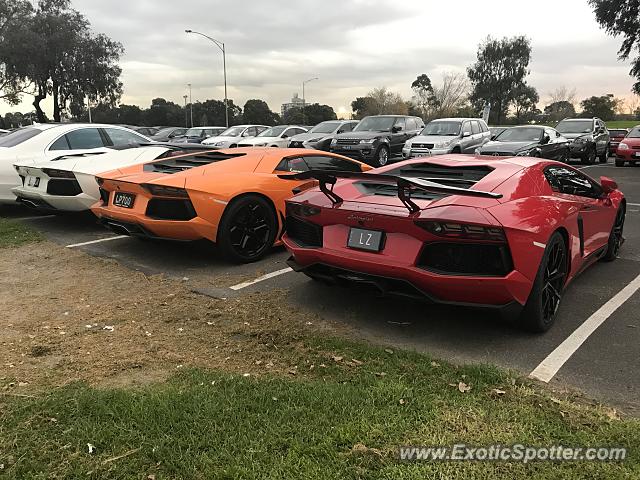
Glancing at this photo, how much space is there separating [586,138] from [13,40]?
34.6m

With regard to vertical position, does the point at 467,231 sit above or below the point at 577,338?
above

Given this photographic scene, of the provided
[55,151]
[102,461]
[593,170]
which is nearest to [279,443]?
[102,461]

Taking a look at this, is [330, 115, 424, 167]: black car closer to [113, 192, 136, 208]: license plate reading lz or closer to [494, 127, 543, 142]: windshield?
[494, 127, 543, 142]: windshield

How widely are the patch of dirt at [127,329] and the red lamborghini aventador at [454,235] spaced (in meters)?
0.63

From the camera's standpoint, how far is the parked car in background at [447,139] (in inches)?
598

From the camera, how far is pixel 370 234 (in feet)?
12.8

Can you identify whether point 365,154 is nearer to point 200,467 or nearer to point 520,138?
point 520,138

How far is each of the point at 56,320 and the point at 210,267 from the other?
1819 millimetres

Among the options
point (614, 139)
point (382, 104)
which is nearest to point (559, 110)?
point (382, 104)

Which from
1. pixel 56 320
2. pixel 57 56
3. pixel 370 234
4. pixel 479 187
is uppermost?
pixel 57 56

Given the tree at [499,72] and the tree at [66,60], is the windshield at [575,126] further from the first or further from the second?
the tree at [499,72]

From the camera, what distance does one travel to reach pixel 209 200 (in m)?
5.52

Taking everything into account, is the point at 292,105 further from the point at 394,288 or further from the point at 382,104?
the point at 394,288

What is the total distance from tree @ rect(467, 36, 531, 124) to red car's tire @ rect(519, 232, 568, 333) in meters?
68.4
